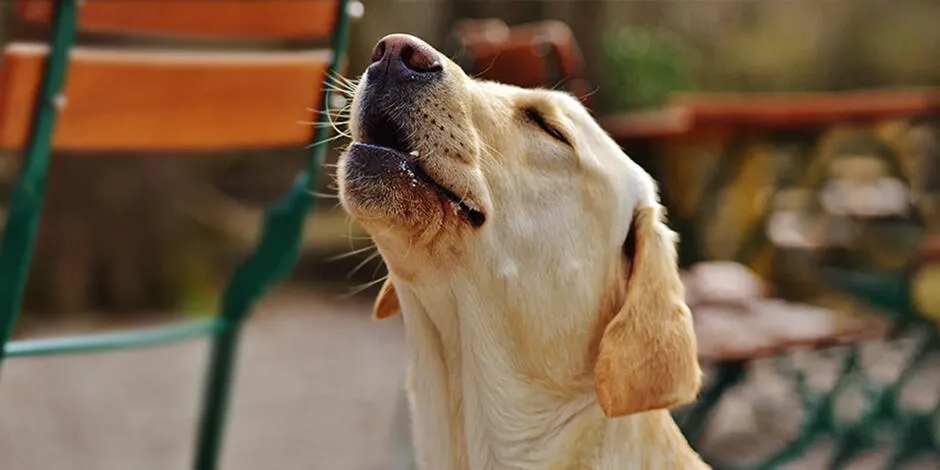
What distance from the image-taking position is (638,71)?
6.79m

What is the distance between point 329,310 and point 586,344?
5.56 meters

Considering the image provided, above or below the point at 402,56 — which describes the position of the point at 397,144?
below

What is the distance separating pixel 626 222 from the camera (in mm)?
1567

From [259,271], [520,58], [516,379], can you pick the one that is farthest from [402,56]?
A: [520,58]

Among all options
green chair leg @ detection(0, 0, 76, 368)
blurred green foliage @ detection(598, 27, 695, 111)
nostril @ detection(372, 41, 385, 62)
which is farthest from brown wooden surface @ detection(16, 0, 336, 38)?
blurred green foliage @ detection(598, 27, 695, 111)

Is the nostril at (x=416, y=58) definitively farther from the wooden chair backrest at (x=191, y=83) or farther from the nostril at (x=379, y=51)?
the wooden chair backrest at (x=191, y=83)

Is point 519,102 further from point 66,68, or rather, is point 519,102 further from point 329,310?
point 329,310

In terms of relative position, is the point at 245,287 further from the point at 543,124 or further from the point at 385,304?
the point at 543,124

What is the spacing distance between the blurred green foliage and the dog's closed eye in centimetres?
521

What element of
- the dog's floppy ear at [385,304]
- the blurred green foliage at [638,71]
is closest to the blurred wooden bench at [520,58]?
the dog's floppy ear at [385,304]

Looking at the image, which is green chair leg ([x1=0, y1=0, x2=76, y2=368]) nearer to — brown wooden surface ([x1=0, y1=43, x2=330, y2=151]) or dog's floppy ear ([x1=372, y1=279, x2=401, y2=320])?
brown wooden surface ([x1=0, y1=43, x2=330, y2=151])

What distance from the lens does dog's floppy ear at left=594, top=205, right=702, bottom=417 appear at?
4.59ft

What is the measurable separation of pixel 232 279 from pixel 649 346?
4.04 ft

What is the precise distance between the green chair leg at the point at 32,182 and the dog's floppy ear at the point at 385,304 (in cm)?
59
